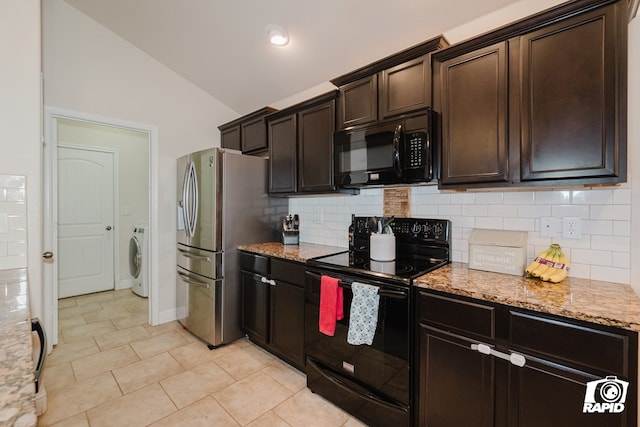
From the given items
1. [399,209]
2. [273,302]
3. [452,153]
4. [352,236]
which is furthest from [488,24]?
[273,302]

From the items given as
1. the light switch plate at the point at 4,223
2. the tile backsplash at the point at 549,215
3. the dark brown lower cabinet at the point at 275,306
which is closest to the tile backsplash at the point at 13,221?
the light switch plate at the point at 4,223

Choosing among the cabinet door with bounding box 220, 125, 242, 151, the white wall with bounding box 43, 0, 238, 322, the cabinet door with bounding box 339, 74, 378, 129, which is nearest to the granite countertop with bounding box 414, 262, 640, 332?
the cabinet door with bounding box 339, 74, 378, 129

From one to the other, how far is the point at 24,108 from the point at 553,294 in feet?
10.2

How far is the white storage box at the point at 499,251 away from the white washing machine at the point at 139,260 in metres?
3.91

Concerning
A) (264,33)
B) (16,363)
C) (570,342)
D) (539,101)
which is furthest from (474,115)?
(16,363)

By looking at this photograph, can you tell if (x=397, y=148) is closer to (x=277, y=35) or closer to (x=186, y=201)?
(x=277, y=35)

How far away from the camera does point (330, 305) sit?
1.88 meters

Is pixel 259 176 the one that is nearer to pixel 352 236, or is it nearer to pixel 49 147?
pixel 352 236

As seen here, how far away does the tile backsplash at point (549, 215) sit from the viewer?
5.03ft

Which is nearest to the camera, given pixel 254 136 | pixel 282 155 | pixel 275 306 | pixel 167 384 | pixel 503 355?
pixel 503 355

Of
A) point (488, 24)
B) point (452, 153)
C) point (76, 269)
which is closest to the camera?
point (452, 153)

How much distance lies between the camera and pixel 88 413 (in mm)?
1874

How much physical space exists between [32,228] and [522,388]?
2821 millimetres

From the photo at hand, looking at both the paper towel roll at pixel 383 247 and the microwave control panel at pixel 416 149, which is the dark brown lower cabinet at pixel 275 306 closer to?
the paper towel roll at pixel 383 247
